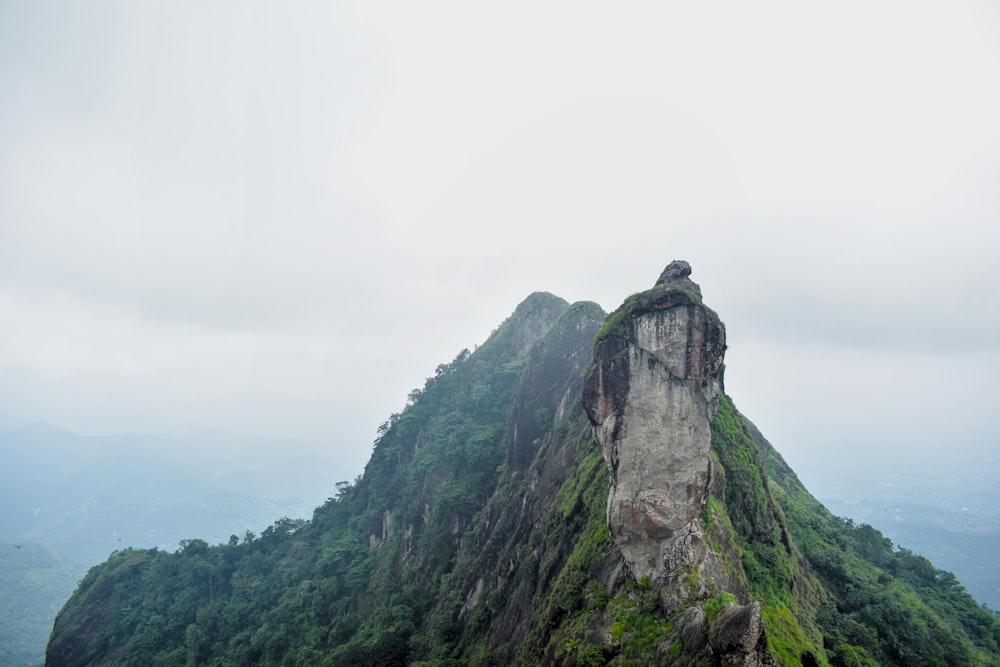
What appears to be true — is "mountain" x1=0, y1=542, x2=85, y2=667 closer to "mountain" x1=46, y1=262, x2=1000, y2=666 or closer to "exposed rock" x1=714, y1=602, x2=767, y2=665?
"mountain" x1=46, y1=262, x2=1000, y2=666

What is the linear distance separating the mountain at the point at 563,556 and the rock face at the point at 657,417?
95 mm

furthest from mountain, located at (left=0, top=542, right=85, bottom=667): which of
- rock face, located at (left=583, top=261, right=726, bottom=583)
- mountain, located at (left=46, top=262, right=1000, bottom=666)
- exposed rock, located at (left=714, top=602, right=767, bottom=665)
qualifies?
exposed rock, located at (left=714, top=602, right=767, bottom=665)

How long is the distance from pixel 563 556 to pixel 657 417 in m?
10.2

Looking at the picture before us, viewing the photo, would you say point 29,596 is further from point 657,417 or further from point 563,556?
point 657,417

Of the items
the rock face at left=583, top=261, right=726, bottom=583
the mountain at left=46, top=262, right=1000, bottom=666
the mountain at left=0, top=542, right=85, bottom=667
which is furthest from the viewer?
the mountain at left=0, top=542, right=85, bottom=667

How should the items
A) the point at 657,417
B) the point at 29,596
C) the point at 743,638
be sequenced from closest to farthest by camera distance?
the point at 743,638, the point at 657,417, the point at 29,596

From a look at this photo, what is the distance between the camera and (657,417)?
20.9m

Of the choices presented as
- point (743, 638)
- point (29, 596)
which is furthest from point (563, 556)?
point (29, 596)

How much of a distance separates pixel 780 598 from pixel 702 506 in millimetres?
6402

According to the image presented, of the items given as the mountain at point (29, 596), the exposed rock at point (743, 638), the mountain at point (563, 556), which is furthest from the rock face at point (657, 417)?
the mountain at point (29, 596)

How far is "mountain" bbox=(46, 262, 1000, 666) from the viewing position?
19.1 metres

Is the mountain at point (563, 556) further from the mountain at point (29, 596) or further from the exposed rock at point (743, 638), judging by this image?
the mountain at point (29, 596)

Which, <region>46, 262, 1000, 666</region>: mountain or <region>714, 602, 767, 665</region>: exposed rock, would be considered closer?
<region>714, 602, 767, 665</region>: exposed rock

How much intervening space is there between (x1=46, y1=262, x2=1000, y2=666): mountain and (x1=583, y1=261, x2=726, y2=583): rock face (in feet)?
0.31
